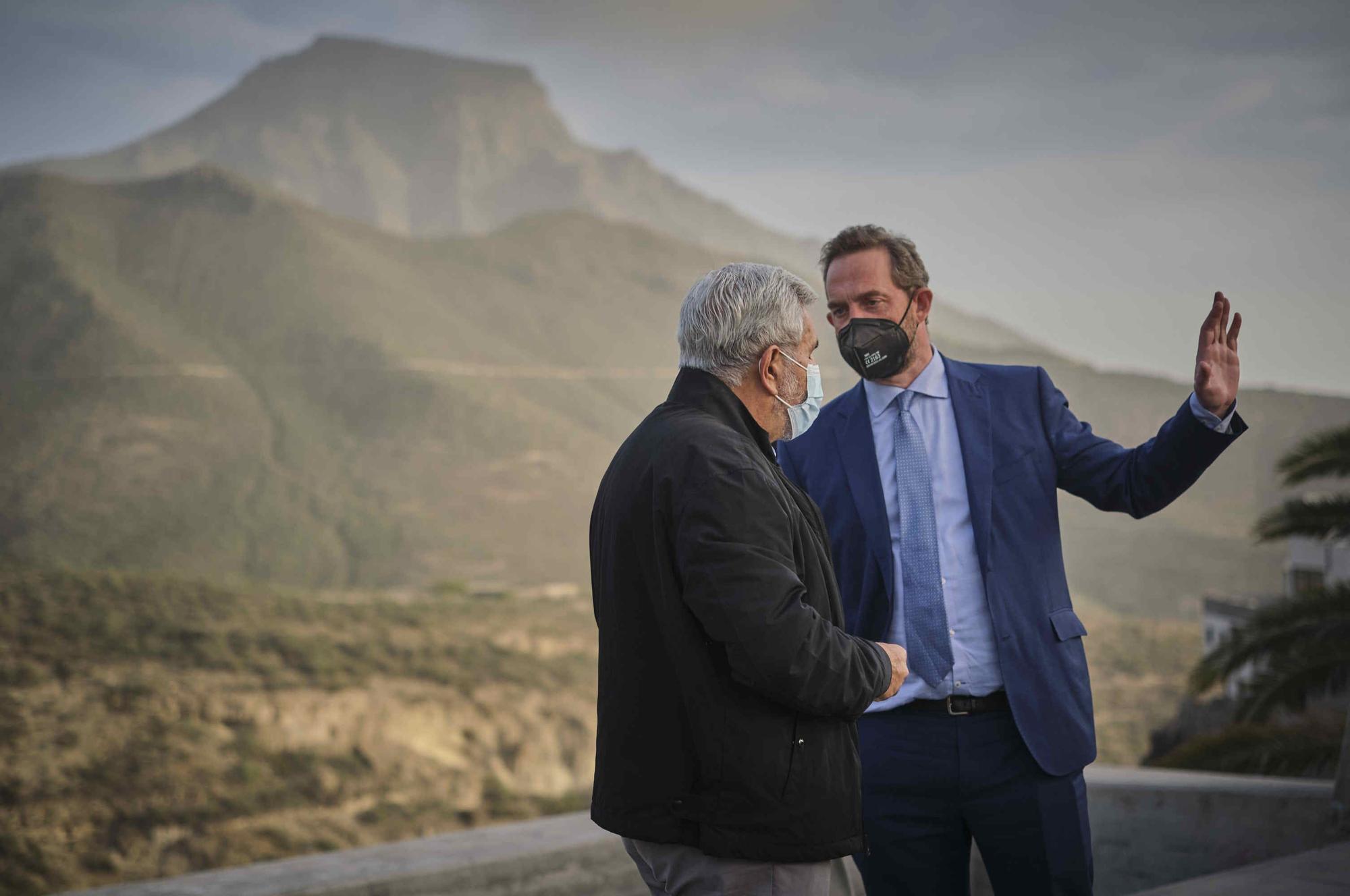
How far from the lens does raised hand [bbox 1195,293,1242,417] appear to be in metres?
2.21

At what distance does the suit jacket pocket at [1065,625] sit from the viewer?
2.35 metres

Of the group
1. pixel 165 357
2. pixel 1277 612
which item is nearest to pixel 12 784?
pixel 1277 612

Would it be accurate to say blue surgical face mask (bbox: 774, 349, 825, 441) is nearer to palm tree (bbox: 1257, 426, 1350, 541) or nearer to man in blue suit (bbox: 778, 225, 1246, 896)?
man in blue suit (bbox: 778, 225, 1246, 896)

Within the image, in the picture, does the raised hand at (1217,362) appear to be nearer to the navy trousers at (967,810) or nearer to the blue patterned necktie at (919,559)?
the blue patterned necktie at (919,559)

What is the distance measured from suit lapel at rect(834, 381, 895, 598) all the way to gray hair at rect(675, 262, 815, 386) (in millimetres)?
734

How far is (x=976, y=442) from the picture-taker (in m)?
2.48

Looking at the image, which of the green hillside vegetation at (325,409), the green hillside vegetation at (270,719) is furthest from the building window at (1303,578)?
the green hillside vegetation at (325,409)

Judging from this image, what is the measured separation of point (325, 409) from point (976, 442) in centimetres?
5066

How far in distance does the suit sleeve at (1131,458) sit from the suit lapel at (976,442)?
0.49 feet

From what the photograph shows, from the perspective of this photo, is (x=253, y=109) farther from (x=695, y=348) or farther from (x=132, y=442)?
(x=695, y=348)

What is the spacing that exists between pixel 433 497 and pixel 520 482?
3.77 meters

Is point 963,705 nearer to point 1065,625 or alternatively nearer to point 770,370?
point 1065,625

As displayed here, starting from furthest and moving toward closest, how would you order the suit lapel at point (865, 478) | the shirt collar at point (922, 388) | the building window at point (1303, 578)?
the building window at point (1303, 578) < the shirt collar at point (922, 388) < the suit lapel at point (865, 478)

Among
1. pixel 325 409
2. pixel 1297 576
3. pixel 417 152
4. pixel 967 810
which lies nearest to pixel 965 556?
pixel 967 810
